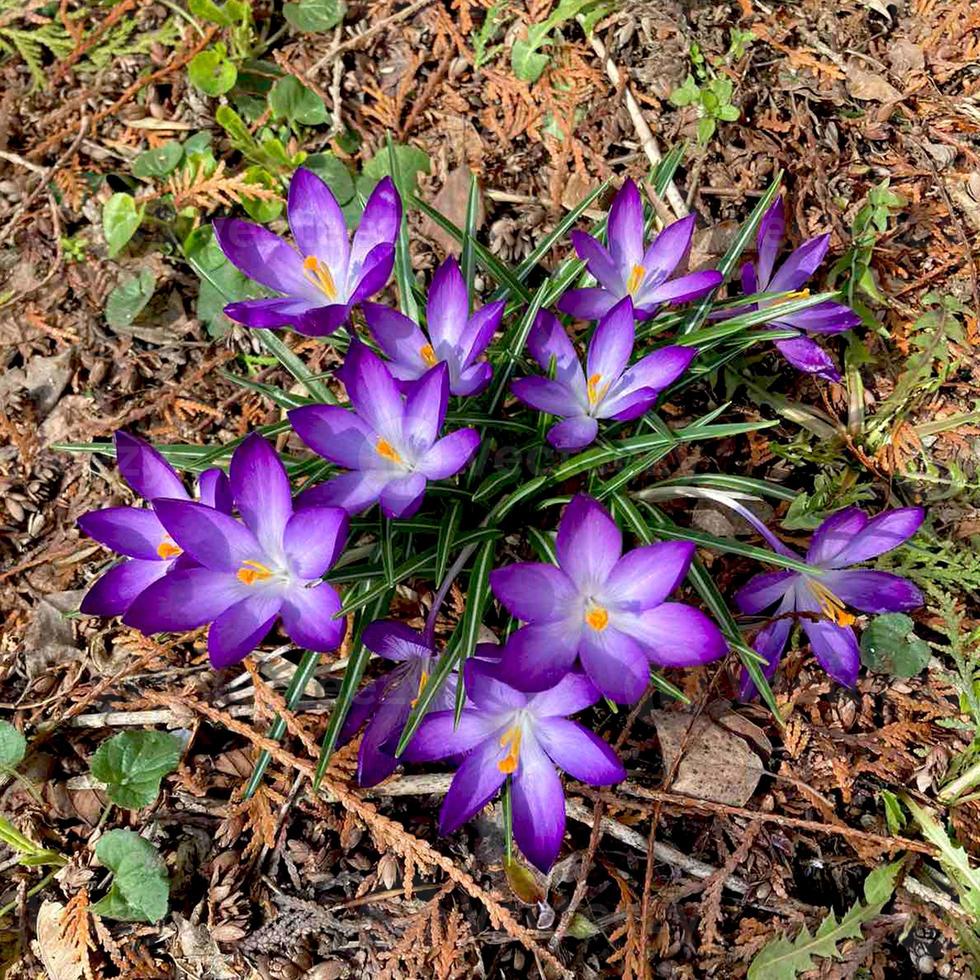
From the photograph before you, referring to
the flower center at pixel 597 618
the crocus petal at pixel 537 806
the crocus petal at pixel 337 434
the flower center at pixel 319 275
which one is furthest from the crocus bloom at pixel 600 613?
the flower center at pixel 319 275

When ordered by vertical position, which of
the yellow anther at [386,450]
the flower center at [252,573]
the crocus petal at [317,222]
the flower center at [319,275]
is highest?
the crocus petal at [317,222]

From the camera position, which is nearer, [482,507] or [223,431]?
[482,507]

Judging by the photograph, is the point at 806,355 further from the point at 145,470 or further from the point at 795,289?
the point at 145,470

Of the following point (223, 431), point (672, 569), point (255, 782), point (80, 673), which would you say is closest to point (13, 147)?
point (223, 431)

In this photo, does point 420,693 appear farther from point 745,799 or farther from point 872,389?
point 872,389

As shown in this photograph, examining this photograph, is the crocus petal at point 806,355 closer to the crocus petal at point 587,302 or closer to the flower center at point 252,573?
the crocus petal at point 587,302

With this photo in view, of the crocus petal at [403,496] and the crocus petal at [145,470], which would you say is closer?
the crocus petal at [403,496]

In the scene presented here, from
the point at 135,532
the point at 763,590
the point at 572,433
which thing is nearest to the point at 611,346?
the point at 572,433
